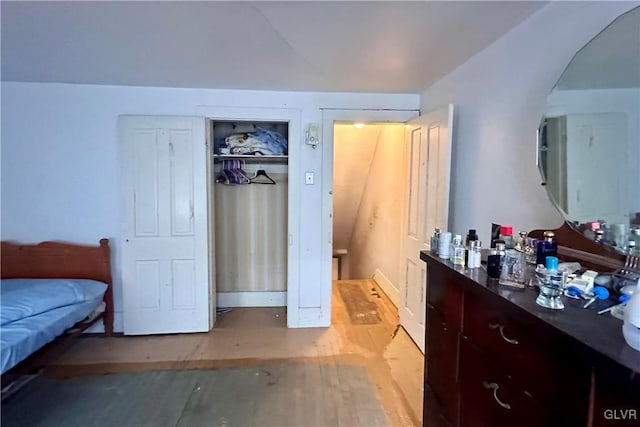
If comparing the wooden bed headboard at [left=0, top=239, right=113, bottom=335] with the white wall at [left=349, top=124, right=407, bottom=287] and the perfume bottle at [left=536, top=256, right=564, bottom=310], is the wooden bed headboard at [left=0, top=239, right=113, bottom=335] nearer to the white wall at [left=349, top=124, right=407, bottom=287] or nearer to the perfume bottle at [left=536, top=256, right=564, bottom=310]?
the white wall at [left=349, top=124, right=407, bottom=287]

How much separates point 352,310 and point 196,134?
2357 mm

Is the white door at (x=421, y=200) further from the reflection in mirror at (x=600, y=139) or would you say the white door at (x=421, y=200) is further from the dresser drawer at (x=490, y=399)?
the dresser drawer at (x=490, y=399)

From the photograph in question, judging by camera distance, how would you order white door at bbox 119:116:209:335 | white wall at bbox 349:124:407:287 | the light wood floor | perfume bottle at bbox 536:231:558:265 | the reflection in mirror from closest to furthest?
1. the reflection in mirror
2. perfume bottle at bbox 536:231:558:265
3. the light wood floor
4. white door at bbox 119:116:209:335
5. white wall at bbox 349:124:407:287

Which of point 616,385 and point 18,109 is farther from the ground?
point 18,109

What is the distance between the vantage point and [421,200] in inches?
118

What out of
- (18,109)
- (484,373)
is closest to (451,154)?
(484,373)

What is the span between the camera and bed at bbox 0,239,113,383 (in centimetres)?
198


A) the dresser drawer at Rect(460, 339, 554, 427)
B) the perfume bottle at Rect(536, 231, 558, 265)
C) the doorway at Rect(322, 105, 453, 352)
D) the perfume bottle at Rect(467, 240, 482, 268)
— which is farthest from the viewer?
the doorway at Rect(322, 105, 453, 352)

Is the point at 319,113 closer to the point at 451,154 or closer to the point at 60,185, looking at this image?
the point at 451,154

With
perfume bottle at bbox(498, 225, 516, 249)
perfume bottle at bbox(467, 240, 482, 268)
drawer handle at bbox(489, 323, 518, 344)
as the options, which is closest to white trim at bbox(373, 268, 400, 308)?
perfume bottle at bbox(498, 225, 516, 249)

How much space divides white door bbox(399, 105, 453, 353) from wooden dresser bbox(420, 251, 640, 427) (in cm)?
104

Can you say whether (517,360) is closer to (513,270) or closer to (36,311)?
(513,270)

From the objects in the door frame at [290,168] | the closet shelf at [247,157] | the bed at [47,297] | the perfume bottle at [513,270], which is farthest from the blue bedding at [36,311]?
the perfume bottle at [513,270]

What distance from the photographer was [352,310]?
13.1 feet
